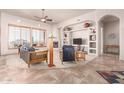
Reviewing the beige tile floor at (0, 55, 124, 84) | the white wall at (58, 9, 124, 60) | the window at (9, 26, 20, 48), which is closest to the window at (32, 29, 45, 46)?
the window at (9, 26, 20, 48)

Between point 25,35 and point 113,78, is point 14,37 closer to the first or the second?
point 25,35

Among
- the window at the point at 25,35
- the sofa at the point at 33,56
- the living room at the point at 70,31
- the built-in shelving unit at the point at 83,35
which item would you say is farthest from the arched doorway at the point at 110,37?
the window at the point at 25,35

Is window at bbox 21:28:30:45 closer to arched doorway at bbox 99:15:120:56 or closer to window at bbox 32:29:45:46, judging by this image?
window at bbox 32:29:45:46

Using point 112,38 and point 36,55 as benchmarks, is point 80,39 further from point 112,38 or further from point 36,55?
point 36,55

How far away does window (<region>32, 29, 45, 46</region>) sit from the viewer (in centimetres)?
938

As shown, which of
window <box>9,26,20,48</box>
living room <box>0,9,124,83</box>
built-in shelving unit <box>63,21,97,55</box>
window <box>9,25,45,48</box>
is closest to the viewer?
living room <box>0,9,124,83</box>

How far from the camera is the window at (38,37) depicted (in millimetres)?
9375

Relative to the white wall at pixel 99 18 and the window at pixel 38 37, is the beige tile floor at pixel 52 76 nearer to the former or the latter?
the white wall at pixel 99 18

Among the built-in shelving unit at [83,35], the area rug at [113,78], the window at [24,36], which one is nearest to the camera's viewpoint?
the area rug at [113,78]

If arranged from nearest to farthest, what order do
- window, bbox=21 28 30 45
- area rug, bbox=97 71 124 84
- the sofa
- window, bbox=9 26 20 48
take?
area rug, bbox=97 71 124 84
the sofa
window, bbox=9 26 20 48
window, bbox=21 28 30 45

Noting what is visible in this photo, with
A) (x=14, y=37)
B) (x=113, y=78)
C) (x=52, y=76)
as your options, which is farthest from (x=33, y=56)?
(x=14, y=37)
